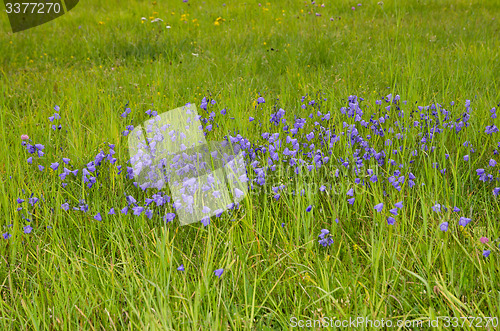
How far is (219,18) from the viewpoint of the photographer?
6988 millimetres

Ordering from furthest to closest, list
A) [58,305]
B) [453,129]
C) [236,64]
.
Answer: [236,64], [453,129], [58,305]

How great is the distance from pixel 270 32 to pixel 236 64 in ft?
5.42

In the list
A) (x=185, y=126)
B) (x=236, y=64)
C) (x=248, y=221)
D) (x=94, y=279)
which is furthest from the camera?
(x=236, y=64)

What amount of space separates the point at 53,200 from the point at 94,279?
0.77 meters

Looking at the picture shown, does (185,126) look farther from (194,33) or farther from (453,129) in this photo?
(194,33)

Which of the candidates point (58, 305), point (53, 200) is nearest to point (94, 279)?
point (58, 305)

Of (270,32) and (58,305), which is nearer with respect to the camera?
(58,305)

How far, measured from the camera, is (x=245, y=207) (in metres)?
2.39

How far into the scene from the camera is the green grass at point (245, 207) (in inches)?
68.9

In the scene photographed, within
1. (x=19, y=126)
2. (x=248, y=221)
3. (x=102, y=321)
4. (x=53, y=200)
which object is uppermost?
(x=19, y=126)

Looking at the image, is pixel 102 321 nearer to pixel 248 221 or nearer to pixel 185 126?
pixel 248 221

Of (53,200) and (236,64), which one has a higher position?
(236,64)

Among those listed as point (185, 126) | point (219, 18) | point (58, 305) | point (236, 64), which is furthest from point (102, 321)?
point (219, 18)

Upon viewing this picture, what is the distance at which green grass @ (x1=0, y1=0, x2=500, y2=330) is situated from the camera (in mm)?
1749
